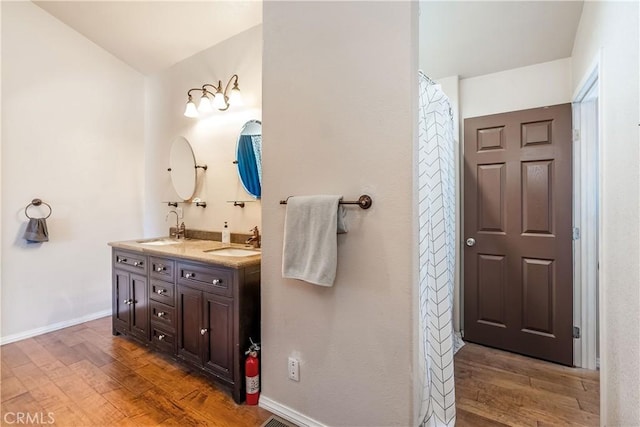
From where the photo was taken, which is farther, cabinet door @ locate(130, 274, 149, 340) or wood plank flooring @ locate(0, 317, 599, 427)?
cabinet door @ locate(130, 274, 149, 340)

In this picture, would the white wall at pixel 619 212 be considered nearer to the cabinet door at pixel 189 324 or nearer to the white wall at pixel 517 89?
the white wall at pixel 517 89

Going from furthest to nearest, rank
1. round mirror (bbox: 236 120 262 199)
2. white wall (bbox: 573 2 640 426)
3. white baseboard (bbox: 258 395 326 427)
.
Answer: round mirror (bbox: 236 120 262 199), white baseboard (bbox: 258 395 326 427), white wall (bbox: 573 2 640 426)

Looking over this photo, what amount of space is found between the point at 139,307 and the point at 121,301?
324 millimetres

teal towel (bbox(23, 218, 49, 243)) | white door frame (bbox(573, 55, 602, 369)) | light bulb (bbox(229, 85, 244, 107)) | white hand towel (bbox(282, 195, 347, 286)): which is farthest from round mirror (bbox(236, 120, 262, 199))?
white door frame (bbox(573, 55, 602, 369))

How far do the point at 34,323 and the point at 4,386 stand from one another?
1016 millimetres

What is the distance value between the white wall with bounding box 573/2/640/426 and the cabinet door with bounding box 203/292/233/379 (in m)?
1.87

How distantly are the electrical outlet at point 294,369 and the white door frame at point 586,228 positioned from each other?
210 cm

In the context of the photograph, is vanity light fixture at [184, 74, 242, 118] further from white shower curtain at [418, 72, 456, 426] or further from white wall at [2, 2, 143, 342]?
white shower curtain at [418, 72, 456, 426]

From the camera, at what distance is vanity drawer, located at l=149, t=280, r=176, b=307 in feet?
7.32

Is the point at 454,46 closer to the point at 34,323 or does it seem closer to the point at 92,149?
the point at 92,149

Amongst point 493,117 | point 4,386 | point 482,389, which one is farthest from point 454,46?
point 4,386

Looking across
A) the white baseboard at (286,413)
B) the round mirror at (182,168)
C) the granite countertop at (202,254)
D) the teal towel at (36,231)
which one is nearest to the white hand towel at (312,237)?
the granite countertop at (202,254)

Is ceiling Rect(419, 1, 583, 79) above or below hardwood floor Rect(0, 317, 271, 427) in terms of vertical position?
above

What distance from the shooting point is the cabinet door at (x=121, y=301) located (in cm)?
264
